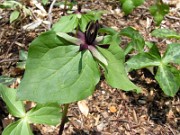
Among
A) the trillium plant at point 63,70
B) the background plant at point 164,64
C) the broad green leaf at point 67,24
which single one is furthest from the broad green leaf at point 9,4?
the trillium plant at point 63,70

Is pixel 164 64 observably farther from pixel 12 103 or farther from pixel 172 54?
pixel 12 103

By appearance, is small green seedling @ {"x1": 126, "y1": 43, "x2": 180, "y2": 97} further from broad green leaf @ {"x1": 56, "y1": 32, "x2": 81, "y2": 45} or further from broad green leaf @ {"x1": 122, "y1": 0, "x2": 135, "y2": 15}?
broad green leaf @ {"x1": 56, "y1": 32, "x2": 81, "y2": 45}

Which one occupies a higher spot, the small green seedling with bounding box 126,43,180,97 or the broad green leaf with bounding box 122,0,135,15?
the broad green leaf with bounding box 122,0,135,15

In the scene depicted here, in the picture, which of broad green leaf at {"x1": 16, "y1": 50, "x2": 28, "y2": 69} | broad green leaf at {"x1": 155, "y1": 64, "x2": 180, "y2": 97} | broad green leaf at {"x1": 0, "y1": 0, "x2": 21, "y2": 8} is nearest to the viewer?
broad green leaf at {"x1": 155, "y1": 64, "x2": 180, "y2": 97}

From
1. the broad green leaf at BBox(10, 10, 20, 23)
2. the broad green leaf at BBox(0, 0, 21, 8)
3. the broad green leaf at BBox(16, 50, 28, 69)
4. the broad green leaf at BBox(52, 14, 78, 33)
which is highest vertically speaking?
the broad green leaf at BBox(0, 0, 21, 8)

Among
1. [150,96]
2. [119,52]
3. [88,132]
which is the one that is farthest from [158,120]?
[119,52]

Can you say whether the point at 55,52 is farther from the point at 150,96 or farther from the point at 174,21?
the point at 174,21

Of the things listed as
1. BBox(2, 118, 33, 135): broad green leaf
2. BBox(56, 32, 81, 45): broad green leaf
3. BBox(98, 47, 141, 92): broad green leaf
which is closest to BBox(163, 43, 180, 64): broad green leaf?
BBox(98, 47, 141, 92): broad green leaf
